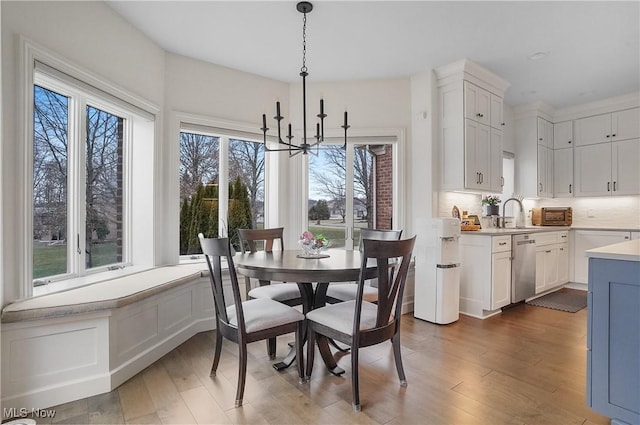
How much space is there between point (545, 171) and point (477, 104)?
224cm

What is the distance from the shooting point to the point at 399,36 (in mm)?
3188

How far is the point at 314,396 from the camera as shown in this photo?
2152 mm

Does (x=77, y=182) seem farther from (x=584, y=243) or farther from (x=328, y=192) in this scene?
(x=584, y=243)

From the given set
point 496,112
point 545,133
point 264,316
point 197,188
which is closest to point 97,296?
point 264,316

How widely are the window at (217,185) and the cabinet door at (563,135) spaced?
15.6ft

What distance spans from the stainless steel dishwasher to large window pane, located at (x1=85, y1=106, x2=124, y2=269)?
420cm

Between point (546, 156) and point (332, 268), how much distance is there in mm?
4954

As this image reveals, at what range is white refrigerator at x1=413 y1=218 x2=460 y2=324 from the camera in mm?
3531

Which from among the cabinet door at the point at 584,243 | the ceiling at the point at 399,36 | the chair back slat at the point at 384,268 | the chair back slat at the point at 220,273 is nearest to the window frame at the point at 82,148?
the ceiling at the point at 399,36

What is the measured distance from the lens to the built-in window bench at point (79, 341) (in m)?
1.98

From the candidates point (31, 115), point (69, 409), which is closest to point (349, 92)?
point (31, 115)

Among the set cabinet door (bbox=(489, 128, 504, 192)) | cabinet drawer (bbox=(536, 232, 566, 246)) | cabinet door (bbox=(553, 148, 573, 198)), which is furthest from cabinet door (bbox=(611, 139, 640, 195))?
cabinet door (bbox=(489, 128, 504, 192))

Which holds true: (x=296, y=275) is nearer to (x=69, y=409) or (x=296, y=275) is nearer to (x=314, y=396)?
(x=314, y=396)

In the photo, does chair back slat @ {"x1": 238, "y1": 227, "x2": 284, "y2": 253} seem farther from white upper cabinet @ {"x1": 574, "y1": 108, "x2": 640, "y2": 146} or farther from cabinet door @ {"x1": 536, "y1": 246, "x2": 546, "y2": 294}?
white upper cabinet @ {"x1": 574, "y1": 108, "x2": 640, "y2": 146}
